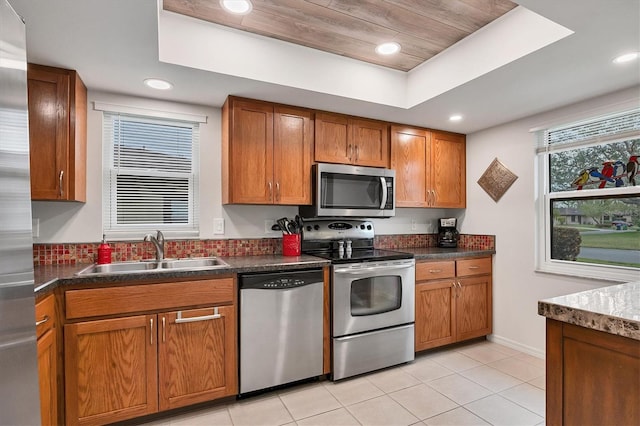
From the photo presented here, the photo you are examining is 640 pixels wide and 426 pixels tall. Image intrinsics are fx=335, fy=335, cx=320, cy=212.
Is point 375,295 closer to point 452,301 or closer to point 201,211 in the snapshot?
point 452,301

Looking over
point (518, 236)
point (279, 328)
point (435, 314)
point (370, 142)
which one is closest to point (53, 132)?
point (279, 328)

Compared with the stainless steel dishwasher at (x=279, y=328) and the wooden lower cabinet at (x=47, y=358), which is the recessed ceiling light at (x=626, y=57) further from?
the wooden lower cabinet at (x=47, y=358)

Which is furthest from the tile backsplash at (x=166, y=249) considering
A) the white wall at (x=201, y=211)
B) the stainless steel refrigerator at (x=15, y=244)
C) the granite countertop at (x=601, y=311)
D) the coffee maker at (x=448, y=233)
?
the granite countertop at (x=601, y=311)

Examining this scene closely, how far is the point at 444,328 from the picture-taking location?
3066 millimetres

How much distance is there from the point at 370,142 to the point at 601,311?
228cm

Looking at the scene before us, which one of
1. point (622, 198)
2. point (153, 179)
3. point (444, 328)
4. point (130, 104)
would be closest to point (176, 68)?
point (130, 104)

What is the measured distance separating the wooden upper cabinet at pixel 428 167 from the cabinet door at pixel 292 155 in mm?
911

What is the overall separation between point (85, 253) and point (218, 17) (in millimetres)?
1859

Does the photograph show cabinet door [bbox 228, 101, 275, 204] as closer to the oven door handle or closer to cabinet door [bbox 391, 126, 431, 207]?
A: the oven door handle

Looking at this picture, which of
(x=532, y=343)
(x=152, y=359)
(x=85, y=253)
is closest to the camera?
(x=152, y=359)

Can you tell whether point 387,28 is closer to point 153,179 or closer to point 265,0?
point 265,0

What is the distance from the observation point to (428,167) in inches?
136

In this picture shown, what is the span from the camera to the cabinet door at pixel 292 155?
2695 mm

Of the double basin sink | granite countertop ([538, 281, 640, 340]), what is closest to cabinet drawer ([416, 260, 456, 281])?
granite countertop ([538, 281, 640, 340])
